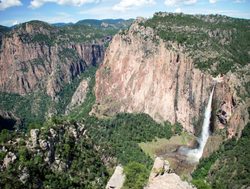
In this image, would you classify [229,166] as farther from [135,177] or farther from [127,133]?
[127,133]

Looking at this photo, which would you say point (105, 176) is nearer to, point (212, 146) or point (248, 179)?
point (248, 179)

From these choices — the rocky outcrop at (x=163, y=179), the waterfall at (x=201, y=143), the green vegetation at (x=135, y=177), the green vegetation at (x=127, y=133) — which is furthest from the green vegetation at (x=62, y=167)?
the waterfall at (x=201, y=143)

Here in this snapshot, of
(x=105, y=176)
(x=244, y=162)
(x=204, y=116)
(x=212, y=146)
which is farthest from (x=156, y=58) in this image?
(x=105, y=176)

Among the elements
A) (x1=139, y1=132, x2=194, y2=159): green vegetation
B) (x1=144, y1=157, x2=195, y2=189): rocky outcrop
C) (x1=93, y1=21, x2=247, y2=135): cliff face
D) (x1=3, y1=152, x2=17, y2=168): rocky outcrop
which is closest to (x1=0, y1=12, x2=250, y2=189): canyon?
(x1=3, y1=152, x2=17, y2=168): rocky outcrop

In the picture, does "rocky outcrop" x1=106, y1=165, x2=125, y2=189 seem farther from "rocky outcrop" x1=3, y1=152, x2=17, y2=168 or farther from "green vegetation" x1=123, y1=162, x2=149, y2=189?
"rocky outcrop" x1=3, y1=152, x2=17, y2=168

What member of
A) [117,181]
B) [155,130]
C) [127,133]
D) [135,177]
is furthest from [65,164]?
[155,130]
